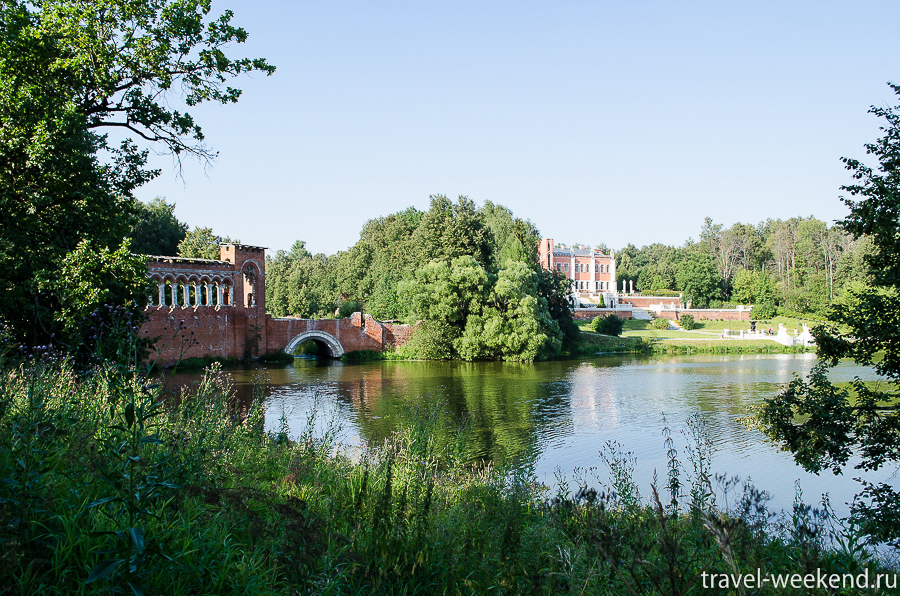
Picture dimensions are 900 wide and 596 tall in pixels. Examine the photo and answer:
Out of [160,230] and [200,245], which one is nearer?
[160,230]

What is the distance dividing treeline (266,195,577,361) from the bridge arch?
4.16 m

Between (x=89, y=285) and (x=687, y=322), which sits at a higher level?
(x=89, y=285)

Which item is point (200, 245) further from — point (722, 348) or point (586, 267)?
point (586, 267)

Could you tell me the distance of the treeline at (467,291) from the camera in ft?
111

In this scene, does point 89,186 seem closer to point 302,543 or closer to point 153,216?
point 302,543

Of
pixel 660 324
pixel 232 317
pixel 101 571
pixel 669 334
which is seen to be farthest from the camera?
pixel 660 324

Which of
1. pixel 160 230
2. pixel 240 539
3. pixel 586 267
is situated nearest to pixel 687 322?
pixel 586 267

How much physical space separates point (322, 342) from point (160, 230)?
47.0 feet

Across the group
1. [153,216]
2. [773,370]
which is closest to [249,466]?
[773,370]

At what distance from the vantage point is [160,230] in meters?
41.7

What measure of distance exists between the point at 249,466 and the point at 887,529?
248 inches

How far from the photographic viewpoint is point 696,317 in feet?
201

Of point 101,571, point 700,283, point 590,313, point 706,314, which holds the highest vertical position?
point 700,283

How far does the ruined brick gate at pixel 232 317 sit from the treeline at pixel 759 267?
39.0m
